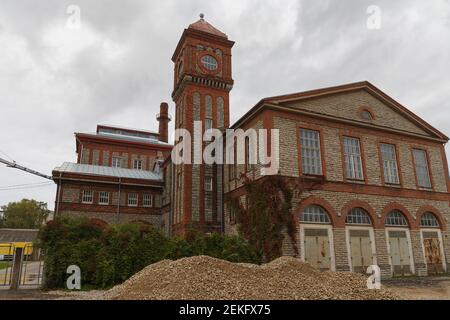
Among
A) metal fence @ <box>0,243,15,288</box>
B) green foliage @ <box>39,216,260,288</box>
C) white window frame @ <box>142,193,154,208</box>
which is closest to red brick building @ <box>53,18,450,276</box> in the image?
white window frame @ <box>142,193,154,208</box>

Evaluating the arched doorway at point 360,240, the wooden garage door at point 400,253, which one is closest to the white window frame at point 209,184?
the arched doorway at point 360,240

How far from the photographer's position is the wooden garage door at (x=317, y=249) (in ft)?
53.6

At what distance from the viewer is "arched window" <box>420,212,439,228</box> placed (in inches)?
806

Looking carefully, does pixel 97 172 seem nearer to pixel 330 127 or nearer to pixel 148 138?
pixel 148 138

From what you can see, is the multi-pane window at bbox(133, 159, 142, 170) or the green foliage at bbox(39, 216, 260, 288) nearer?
the green foliage at bbox(39, 216, 260, 288)

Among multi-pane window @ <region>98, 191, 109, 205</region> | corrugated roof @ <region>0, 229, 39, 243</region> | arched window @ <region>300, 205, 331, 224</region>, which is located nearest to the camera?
→ arched window @ <region>300, 205, 331, 224</region>

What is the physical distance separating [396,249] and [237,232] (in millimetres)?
9002

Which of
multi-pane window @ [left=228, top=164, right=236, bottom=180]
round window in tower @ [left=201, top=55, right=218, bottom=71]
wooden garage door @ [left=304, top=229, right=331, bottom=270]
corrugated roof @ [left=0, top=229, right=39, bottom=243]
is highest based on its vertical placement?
round window in tower @ [left=201, top=55, right=218, bottom=71]

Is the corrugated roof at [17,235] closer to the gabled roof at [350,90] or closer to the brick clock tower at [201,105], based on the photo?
the brick clock tower at [201,105]

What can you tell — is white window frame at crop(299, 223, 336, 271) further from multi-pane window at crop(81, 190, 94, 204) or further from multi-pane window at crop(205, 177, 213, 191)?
multi-pane window at crop(81, 190, 94, 204)

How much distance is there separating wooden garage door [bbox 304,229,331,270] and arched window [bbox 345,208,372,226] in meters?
2.01

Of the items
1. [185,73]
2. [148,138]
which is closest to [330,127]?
[185,73]

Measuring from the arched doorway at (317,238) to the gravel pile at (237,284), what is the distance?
5298 millimetres
